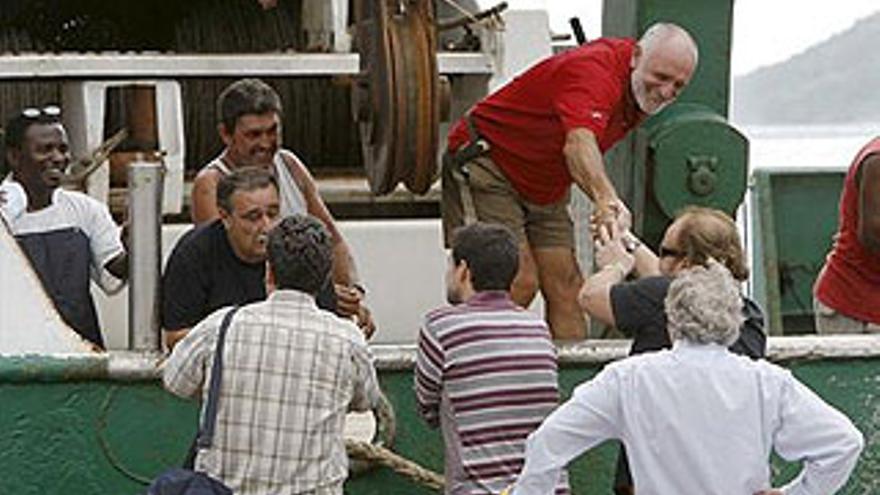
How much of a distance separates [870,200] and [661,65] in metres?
1.07

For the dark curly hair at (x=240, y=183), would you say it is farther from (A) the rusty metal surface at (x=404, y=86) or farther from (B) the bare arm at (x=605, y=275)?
(A) the rusty metal surface at (x=404, y=86)

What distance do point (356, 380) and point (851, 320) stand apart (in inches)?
122

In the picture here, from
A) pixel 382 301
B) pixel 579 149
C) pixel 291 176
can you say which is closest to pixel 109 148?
pixel 382 301

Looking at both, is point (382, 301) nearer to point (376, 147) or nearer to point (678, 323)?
point (376, 147)

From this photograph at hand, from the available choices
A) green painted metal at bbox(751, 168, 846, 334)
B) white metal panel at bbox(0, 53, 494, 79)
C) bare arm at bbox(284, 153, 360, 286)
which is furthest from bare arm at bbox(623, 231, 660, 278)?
green painted metal at bbox(751, 168, 846, 334)

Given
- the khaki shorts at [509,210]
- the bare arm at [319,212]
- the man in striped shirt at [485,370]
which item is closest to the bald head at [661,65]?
the khaki shorts at [509,210]

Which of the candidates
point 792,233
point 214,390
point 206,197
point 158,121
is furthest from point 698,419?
point 792,233

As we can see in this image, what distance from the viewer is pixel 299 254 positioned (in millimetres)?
6602

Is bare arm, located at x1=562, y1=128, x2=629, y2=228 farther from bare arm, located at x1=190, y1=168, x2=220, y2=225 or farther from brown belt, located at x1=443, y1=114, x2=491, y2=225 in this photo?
bare arm, located at x1=190, y1=168, x2=220, y2=225

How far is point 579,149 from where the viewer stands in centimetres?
817

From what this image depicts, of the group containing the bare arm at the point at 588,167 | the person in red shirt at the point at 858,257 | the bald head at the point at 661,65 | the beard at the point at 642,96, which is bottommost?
the person in red shirt at the point at 858,257

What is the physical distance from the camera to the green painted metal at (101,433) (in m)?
7.84

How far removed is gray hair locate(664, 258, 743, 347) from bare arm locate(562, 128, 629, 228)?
4.42 feet

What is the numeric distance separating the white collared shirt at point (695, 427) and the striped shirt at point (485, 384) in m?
0.49
